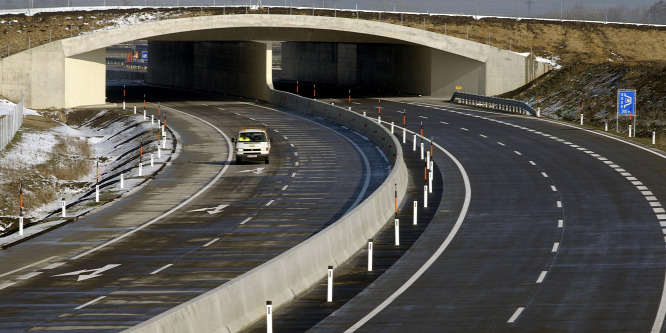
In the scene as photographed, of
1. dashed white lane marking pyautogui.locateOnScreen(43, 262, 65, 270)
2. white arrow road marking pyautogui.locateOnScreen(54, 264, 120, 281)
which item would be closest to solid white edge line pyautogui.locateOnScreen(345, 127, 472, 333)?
white arrow road marking pyautogui.locateOnScreen(54, 264, 120, 281)

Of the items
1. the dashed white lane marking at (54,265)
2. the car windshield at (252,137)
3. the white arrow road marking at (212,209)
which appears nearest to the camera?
the dashed white lane marking at (54,265)

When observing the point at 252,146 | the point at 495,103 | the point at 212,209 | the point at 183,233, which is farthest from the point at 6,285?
the point at 495,103

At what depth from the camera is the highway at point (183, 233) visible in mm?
22422

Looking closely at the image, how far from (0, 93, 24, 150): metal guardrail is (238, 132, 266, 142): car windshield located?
45.1 ft

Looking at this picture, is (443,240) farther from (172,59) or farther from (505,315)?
(172,59)

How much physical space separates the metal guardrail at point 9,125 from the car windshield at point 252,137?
13734 mm

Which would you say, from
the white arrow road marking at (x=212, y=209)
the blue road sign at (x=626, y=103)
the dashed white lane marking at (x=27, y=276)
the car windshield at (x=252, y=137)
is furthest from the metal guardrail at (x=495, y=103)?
the dashed white lane marking at (x=27, y=276)

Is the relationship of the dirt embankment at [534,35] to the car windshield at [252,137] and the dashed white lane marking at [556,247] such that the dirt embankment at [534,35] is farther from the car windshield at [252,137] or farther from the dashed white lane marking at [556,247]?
the dashed white lane marking at [556,247]

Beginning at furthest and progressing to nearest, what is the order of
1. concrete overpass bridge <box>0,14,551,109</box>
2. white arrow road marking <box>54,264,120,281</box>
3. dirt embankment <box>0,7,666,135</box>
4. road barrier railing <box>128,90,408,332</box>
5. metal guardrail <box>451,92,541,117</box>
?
dirt embankment <box>0,7,666,135</box> < concrete overpass bridge <box>0,14,551,109</box> < metal guardrail <box>451,92,541,117</box> < white arrow road marking <box>54,264,120,281</box> < road barrier railing <box>128,90,408,332</box>

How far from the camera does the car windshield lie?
49688 millimetres

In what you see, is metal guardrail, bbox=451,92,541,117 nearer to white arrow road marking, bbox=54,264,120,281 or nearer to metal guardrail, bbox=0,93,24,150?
metal guardrail, bbox=0,93,24,150

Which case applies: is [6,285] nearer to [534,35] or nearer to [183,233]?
[183,233]

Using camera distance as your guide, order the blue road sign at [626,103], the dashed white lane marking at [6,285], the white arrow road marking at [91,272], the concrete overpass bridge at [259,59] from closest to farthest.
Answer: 1. the dashed white lane marking at [6,285]
2. the white arrow road marking at [91,272]
3. the blue road sign at [626,103]
4. the concrete overpass bridge at [259,59]

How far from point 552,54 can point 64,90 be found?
38.4 meters
